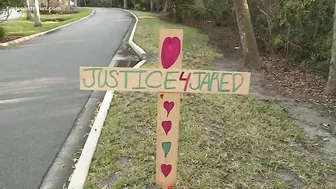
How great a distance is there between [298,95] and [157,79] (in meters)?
5.82

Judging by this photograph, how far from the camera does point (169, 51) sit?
2279 mm

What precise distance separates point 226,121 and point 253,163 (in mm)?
1321

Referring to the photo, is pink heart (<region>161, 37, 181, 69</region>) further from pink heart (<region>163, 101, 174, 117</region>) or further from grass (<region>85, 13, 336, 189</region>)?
grass (<region>85, 13, 336, 189</region>)

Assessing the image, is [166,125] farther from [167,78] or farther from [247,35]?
[247,35]

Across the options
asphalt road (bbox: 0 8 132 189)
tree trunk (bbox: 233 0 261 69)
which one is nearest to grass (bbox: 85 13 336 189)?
asphalt road (bbox: 0 8 132 189)

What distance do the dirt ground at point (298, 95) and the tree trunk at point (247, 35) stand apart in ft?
0.99

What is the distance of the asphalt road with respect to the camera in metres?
3.79

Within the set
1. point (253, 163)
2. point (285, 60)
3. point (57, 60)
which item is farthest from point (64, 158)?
point (285, 60)

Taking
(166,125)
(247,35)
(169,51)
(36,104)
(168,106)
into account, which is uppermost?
(169,51)

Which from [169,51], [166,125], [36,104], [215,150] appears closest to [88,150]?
[215,150]

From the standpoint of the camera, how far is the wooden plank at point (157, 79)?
2.28 meters

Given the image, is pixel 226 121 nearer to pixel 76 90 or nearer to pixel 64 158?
pixel 64 158

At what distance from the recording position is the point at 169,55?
2.28 metres

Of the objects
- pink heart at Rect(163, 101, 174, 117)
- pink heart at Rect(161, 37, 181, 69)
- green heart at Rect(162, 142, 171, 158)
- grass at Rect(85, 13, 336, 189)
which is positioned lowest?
grass at Rect(85, 13, 336, 189)
